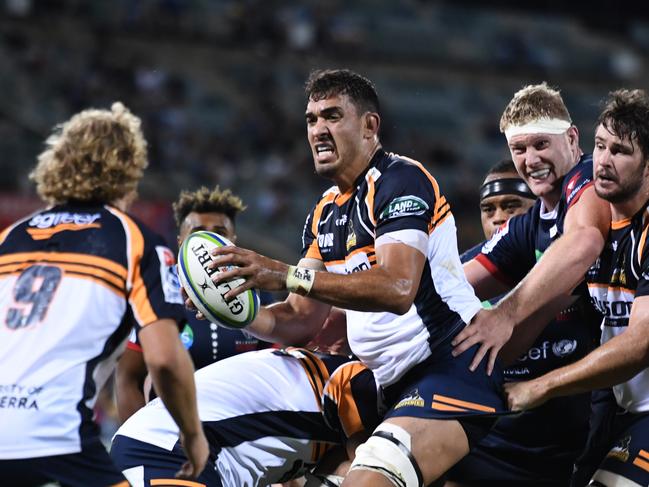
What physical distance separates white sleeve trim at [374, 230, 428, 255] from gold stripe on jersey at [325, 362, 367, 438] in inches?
36.8

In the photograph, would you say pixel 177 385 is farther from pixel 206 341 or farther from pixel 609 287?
pixel 206 341

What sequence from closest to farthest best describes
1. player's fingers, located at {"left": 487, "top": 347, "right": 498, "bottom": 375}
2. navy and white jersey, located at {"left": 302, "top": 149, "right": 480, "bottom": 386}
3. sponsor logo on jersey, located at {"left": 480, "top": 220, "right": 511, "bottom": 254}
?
1. navy and white jersey, located at {"left": 302, "top": 149, "right": 480, "bottom": 386}
2. player's fingers, located at {"left": 487, "top": 347, "right": 498, "bottom": 375}
3. sponsor logo on jersey, located at {"left": 480, "top": 220, "right": 511, "bottom": 254}

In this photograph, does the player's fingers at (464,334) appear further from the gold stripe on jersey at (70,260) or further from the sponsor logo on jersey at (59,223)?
the sponsor logo on jersey at (59,223)

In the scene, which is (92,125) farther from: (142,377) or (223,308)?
(142,377)

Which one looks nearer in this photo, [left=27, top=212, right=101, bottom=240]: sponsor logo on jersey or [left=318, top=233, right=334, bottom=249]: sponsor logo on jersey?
[left=27, top=212, right=101, bottom=240]: sponsor logo on jersey

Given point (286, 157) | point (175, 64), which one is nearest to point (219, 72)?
point (175, 64)

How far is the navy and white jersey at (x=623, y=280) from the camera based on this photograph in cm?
447

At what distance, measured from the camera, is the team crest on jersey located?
4.41 m

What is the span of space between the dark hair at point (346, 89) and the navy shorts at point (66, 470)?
2.06m

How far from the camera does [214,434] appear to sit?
4.79m

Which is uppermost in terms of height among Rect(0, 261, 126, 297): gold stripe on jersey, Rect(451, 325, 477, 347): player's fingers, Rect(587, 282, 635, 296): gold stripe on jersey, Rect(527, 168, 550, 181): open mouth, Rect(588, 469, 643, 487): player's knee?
Rect(527, 168, 550, 181): open mouth

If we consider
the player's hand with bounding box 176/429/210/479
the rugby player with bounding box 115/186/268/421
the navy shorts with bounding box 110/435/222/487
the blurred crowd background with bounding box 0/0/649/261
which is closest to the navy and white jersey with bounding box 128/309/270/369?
the rugby player with bounding box 115/186/268/421

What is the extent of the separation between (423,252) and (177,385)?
1.26m

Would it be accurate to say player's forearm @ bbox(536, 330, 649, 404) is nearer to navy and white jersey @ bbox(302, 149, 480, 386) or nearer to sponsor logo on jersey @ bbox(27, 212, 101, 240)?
navy and white jersey @ bbox(302, 149, 480, 386)
